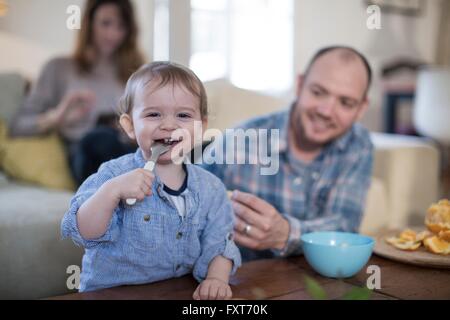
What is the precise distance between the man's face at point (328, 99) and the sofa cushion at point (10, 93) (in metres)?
0.66

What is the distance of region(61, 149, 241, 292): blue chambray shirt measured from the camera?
0.62 metres

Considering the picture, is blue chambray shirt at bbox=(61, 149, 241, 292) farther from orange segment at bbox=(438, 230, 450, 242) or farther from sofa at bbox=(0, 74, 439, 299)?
orange segment at bbox=(438, 230, 450, 242)

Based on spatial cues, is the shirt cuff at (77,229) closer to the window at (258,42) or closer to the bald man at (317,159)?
the bald man at (317,159)

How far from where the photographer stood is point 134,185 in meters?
0.57

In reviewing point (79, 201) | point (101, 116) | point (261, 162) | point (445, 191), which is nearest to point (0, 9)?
point (101, 116)

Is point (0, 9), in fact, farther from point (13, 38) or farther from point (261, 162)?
point (13, 38)

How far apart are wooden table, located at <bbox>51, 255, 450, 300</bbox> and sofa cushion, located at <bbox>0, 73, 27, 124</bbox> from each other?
28.8 inches

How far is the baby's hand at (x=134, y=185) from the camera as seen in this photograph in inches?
22.6

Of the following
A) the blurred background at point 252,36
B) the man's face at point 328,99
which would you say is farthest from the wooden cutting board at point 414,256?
the blurred background at point 252,36

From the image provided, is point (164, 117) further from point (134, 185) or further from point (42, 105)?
point (42, 105)

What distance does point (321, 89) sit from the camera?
3.27ft

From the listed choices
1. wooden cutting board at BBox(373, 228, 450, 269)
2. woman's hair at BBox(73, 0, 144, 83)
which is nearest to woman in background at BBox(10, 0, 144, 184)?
woman's hair at BBox(73, 0, 144, 83)

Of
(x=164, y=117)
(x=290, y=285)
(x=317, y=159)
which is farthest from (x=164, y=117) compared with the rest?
(x=317, y=159)
